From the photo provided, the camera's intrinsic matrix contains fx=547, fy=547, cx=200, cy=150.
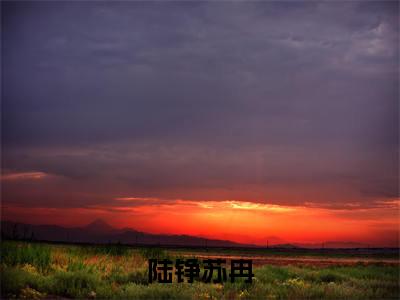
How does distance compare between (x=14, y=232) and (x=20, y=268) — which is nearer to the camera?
(x=20, y=268)

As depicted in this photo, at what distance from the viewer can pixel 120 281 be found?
20.2m

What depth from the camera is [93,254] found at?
24594 mm

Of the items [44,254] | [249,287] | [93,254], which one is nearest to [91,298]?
[44,254]

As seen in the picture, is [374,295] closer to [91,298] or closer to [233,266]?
[233,266]

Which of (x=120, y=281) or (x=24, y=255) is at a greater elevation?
(x=24, y=255)

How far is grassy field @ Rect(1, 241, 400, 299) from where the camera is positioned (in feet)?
56.7

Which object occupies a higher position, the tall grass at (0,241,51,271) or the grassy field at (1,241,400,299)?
the tall grass at (0,241,51,271)

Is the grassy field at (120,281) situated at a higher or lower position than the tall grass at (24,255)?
lower

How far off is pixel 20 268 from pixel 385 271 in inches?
708

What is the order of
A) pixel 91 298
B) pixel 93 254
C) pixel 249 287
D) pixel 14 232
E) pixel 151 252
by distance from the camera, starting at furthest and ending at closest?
pixel 151 252
pixel 93 254
pixel 14 232
pixel 249 287
pixel 91 298

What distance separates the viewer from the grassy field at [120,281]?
56.7 feet

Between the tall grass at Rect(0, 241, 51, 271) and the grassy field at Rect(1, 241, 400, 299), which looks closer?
the grassy field at Rect(1, 241, 400, 299)

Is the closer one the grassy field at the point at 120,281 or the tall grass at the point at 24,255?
the grassy field at the point at 120,281

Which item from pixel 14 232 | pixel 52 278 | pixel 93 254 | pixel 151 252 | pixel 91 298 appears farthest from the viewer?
pixel 151 252
